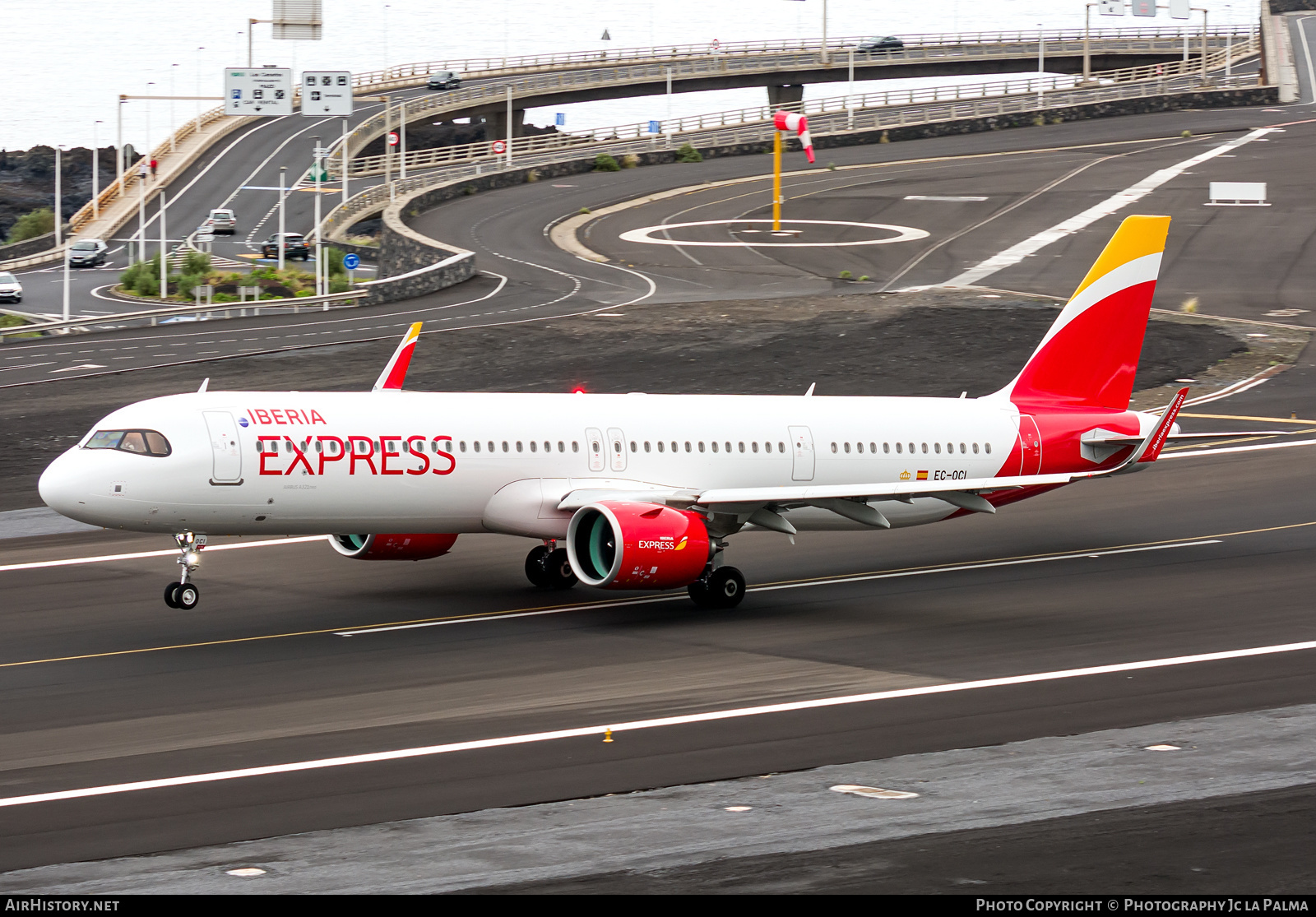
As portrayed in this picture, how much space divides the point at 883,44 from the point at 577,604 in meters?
169

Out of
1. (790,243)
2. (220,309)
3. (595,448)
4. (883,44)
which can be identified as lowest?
(595,448)

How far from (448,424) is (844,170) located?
81414 mm

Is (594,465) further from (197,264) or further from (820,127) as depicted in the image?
(820,127)

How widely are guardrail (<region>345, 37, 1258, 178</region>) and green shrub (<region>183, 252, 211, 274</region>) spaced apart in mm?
22036

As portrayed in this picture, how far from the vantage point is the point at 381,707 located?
23922 mm

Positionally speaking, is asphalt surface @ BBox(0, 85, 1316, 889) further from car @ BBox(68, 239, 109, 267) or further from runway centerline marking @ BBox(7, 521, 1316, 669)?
car @ BBox(68, 239, 109, 267)

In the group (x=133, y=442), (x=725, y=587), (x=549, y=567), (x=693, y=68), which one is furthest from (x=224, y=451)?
(x=693, y=68)

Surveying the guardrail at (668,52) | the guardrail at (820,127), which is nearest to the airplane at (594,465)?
the guardrail at (820,127)

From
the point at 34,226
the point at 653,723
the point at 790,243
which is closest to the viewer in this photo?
the point at 653,723

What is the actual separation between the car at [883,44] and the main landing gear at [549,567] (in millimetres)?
157259

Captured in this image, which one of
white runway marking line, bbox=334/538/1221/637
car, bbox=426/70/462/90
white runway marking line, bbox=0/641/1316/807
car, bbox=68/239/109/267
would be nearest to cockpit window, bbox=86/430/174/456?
white runway marking line, bbox=334/538/1221/637

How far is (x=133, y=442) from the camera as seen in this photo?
92.3 ft

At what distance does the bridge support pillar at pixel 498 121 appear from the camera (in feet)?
547

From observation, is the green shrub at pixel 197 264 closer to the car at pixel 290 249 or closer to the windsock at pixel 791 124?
the car at pixel 290 249
